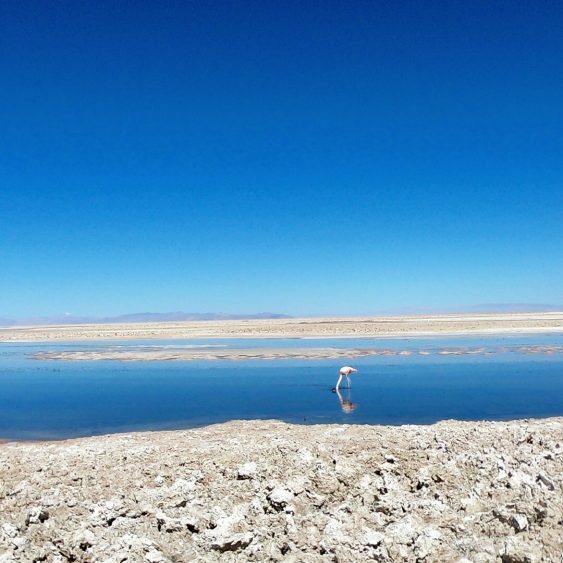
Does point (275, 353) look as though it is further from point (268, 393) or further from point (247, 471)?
point (247, 471)

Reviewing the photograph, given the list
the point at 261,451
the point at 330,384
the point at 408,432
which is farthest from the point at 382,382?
the point at 261,451

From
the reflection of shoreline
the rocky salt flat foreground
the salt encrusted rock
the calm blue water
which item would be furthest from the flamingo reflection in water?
the reflection of shoreline

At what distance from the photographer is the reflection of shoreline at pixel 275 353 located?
31.1 metres

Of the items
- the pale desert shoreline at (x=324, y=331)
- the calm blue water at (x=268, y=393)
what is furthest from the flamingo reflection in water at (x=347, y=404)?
the pale desert shoreline at (x=324, y=331)

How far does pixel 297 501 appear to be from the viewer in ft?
23.5

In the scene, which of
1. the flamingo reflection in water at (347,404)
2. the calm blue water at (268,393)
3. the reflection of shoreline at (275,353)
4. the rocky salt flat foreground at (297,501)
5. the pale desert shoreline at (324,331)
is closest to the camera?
the rocky salt flat foreground at (297,501)

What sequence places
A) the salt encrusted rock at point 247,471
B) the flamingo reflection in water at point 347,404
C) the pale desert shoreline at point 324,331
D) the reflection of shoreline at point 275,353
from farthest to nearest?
the pale desert shoreline at point 324,331
the reflection of shoreline at point 275,353
the flamingo reflection in water at point 347,404
the salt encrusted rock at point 247,471

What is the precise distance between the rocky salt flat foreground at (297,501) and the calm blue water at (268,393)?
5420 millimetres

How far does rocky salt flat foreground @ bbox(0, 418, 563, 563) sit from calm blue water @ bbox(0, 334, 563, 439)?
5.42 m

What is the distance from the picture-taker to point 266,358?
3047 centimetres

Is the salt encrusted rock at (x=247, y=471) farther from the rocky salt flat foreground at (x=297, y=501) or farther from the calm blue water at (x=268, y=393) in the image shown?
the calm blue water at (x=268, y=393)

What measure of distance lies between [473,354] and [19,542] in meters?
27.6

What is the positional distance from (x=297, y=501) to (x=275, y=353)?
85.8 ft

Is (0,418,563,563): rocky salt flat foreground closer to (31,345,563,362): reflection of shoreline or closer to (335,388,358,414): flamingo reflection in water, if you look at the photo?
(335,388,358,414): flamingo reflection in water
